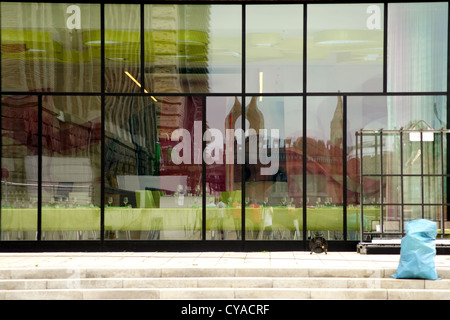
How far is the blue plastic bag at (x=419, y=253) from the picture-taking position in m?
8.26

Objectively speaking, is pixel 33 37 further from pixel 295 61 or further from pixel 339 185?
pixel 339 185

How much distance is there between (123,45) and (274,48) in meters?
3.58

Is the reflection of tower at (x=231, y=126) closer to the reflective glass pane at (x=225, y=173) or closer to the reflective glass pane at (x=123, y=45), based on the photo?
the reflective glass pane at (x=225, y=173)

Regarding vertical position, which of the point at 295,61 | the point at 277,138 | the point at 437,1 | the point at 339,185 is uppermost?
the point at 437,1

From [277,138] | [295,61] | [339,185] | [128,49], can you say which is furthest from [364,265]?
[128,49]

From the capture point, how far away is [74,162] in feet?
38.1

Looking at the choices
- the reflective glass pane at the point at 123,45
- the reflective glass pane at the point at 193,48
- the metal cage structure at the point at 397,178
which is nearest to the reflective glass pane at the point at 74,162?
the reflective glass pane at the point at 123,45

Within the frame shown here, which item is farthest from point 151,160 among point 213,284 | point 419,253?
point 419,253

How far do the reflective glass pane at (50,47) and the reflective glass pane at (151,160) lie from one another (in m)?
1.03

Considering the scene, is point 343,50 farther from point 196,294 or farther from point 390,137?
point 196,294

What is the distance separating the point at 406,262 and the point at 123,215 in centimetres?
639

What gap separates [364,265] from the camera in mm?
9195

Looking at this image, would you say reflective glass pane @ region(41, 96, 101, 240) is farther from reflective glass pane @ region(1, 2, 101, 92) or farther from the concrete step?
the concrete step
